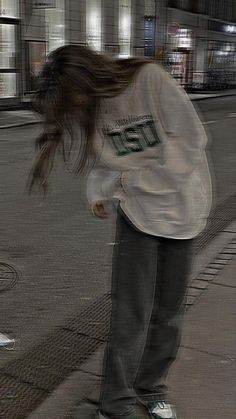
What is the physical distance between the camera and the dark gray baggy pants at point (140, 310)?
2361 mm

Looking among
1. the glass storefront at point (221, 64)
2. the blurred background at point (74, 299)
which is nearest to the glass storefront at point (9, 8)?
the blurred background at point (74, 299)

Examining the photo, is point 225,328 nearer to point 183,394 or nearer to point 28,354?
point 183,394

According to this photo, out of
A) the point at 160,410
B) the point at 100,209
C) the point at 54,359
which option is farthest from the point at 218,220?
the point at 100,209

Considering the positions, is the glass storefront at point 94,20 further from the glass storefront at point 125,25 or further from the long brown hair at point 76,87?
the long brown hair at point 76,87

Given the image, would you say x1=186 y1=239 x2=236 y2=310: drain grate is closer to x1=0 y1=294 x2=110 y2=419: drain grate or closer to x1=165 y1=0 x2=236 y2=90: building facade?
x1=0 y1=294 x2=110 y2=419: drain grate

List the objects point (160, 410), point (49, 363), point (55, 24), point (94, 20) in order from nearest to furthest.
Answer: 1. point (160, 410)
2. point (49, 363)
3. point (55, 24)
4. point (94, 20)

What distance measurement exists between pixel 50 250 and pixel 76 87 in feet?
11.3

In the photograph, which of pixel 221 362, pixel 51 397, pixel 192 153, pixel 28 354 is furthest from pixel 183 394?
pixel 192 153

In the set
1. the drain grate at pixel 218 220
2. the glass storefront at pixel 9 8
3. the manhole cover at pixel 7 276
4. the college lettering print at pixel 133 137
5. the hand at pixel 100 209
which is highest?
the glass storefront at pixel 9 8

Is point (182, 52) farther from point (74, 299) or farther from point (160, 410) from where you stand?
point (160, 410)

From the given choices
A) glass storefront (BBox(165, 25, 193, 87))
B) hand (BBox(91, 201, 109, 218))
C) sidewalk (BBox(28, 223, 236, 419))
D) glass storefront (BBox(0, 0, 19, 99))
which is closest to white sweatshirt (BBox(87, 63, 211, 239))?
hand (BBox(91, 201, 109, 218))

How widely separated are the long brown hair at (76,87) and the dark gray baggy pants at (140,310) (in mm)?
430

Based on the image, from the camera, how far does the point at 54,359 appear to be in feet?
11.1

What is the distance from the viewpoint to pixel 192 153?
227 cm
